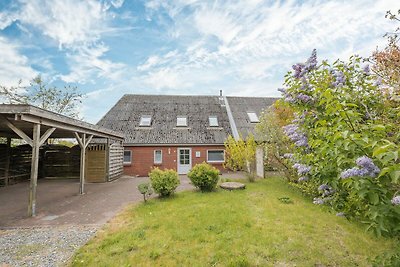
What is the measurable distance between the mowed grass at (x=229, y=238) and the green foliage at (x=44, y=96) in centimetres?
2011

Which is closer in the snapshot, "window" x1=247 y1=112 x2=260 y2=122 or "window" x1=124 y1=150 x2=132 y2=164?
"window" x1=124 y1=150 x2=132 y2=164

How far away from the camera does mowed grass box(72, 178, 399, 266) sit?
4.00m

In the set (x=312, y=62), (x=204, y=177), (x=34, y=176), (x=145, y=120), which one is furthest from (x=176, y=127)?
(x=312, y=62)

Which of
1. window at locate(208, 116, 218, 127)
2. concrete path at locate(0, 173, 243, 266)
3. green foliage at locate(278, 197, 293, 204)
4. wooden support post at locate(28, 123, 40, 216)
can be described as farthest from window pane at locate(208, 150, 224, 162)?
wooden support post at locate(28, 123, 40, 216)

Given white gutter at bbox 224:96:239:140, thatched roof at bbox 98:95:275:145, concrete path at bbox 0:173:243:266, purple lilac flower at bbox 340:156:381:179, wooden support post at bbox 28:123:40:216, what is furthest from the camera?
white gutter at bbox 224:96:239:140

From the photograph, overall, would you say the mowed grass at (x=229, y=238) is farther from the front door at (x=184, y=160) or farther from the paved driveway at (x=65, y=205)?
the front door at (x=184, y=160)

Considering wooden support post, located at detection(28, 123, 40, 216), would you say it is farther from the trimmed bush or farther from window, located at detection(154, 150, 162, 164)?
window, located at detection(154, 150, 162, 164)

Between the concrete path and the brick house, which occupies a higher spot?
the brick house

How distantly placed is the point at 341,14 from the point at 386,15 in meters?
2.20

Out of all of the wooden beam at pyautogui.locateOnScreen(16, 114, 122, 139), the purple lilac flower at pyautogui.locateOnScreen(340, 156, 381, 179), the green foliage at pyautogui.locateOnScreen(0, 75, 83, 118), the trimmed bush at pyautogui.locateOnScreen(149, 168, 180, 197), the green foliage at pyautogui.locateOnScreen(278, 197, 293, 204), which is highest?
the green foliage at pyautogui.locateOnScreen(0, 75, 83, 118)

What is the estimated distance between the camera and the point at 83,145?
990 cm

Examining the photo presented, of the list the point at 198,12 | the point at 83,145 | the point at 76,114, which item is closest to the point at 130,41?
the point at 198,12

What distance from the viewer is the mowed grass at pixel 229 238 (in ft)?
13.1

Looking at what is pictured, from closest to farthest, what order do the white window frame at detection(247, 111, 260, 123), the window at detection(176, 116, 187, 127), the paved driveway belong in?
the paved driveway < the window at detection(176, 116, 187, 127) < the white window frame at detection(247, 111, 260, 123)
